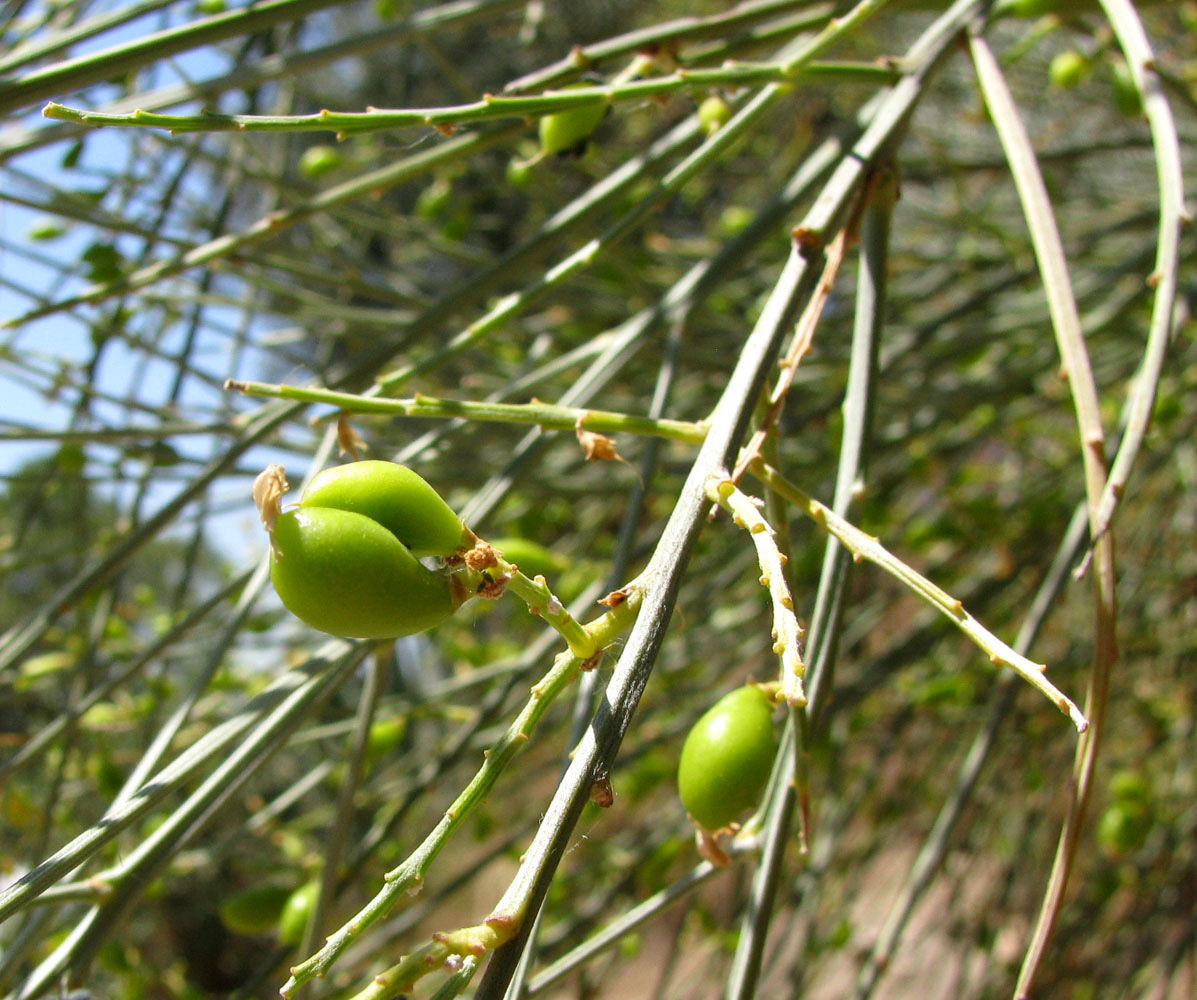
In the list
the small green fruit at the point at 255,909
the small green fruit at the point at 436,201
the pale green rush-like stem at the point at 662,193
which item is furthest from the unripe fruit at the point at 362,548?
the small green fruit at the point at 436,201

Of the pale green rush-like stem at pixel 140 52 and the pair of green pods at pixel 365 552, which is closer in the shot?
the pair of green pods at pixel 365 552

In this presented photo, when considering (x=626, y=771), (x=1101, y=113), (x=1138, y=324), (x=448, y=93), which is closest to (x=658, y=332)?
(x=626, y=771)

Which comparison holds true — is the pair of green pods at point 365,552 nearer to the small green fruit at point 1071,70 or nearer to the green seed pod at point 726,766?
the green seed pod at point 726,766

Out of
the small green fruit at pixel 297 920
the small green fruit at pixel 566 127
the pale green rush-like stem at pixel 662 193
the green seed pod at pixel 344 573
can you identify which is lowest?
the small green fruit at pixel 297 920

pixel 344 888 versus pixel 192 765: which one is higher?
pixel 192 765

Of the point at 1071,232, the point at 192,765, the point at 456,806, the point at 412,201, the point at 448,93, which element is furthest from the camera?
the point at 412,201

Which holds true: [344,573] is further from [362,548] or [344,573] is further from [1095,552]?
[1095,552]

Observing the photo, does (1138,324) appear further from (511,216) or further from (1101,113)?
(511,216)
